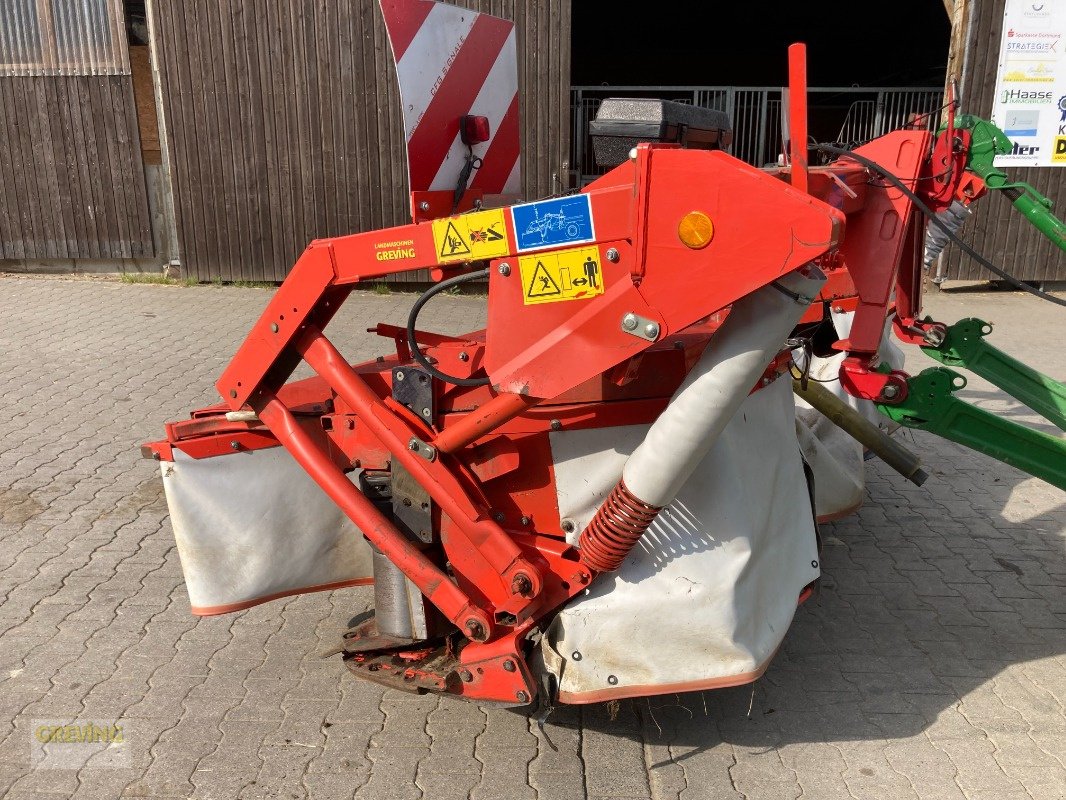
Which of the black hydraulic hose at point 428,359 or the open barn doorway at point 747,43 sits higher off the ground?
the open barn doorway at point 747,43

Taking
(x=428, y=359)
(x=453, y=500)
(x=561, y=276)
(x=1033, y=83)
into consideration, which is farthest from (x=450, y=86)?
(x=1033, y=83)

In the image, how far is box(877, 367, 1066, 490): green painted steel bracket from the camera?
3.05 metres

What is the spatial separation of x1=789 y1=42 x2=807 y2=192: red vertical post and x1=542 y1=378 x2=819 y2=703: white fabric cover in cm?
82

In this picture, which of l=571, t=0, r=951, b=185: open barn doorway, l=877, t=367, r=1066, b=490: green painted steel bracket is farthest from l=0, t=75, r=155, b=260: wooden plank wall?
l=877, t=367, r=1066, b=490: green painted steel bracket

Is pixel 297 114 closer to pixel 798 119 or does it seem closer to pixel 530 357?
pixel 530 357

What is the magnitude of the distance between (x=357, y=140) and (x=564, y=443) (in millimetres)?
7072

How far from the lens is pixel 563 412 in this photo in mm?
2627

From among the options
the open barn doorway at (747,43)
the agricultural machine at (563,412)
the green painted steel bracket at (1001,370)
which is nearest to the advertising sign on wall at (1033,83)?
the open barn doorway at (747,43)

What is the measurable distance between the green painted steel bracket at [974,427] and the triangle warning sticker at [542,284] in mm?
1463

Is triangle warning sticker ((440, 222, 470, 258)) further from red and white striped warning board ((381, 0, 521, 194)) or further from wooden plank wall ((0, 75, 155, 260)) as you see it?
wooden plank wall ((0, 75, 155, 260))

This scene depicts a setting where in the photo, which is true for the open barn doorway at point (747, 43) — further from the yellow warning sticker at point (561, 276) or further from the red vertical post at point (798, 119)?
the yellow warning sticker at point (561, 276)

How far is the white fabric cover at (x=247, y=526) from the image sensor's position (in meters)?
2.96

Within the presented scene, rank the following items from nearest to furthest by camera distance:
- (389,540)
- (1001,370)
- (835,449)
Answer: (389,540), (1001,370), (835,449)

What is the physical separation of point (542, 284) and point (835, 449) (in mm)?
2425
